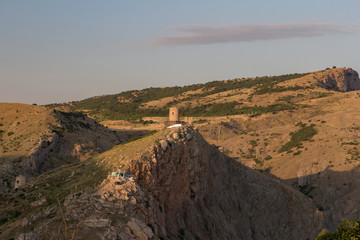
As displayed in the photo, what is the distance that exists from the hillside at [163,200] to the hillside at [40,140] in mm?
19511

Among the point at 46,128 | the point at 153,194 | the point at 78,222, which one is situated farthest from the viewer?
the point at 46,128

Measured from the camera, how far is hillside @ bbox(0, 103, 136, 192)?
67.1 metres

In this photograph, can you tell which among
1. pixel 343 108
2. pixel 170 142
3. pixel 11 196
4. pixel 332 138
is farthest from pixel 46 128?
pixel 343 108

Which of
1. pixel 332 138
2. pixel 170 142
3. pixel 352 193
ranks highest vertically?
pixel 170 142

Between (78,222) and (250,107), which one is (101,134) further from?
(250,107)

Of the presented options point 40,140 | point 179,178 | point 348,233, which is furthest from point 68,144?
point 348,233

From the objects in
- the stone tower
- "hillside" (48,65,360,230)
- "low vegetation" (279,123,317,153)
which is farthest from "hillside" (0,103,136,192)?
"low vegetation" (279,123,317,153)

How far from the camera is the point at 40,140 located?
7325 cm

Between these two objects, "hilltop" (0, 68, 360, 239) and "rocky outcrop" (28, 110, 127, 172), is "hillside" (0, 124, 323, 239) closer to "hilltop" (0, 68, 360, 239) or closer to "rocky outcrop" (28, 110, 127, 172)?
"hilltop" (0, 68, 360, 239)

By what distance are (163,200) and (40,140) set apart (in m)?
38.1

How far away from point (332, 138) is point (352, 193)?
89.3 feet

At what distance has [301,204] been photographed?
63.2 meters

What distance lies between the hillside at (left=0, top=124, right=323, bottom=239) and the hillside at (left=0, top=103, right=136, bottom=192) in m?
19.5

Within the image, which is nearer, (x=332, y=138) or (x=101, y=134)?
(x=101, y=134)
